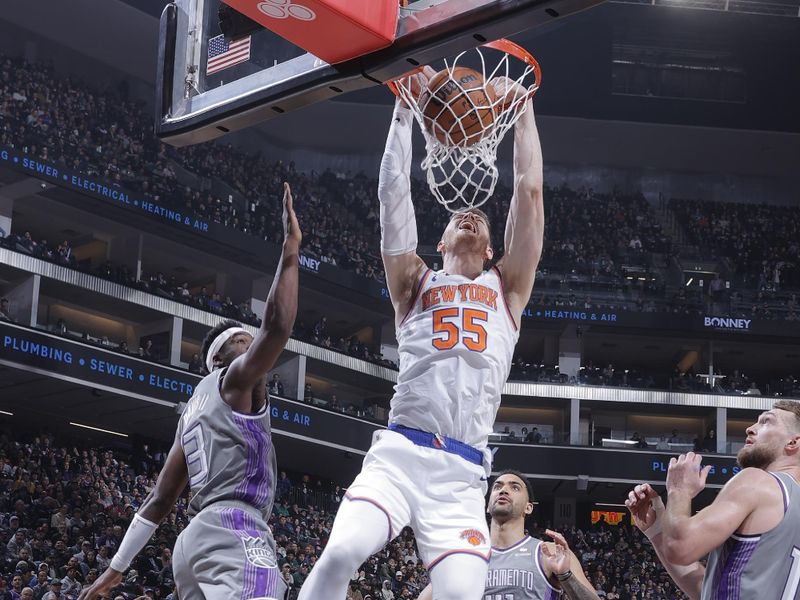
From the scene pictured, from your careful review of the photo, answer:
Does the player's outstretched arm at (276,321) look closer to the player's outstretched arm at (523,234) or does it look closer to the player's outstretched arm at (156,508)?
the player's outstretched arm at (156,508)

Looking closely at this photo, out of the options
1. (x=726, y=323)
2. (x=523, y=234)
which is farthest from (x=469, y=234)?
(x=726, y=323)

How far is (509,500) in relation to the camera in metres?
6.91

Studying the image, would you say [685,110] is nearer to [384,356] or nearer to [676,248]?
[676,248]

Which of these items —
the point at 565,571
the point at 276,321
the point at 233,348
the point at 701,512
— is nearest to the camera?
the point at 701,512

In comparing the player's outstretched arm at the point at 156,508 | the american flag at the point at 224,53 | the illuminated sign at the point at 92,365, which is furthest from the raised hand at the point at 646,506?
the illuminated sign at the point at 92,365

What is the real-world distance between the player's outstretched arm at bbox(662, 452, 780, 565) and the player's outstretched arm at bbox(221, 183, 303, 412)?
1736 millimetres

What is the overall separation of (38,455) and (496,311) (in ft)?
56.4

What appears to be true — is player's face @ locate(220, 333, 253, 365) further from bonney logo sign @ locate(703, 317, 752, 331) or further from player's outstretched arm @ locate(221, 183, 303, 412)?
bonney logo sign @ locate(703, 317, 752, 331)

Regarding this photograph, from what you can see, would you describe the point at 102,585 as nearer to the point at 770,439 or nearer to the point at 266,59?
the point at 266,59

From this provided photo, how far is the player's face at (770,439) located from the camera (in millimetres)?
4375

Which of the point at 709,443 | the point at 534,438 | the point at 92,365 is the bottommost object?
the point at 534,438

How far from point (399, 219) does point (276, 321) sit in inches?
37.8

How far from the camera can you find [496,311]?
17.2 ft

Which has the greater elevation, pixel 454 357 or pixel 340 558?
pixel 454 357
